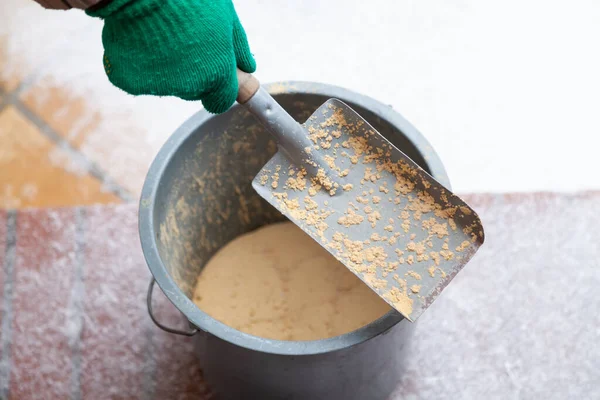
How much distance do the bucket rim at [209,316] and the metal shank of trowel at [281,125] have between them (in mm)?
122

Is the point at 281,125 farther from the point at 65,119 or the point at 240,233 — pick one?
the point at 65,119

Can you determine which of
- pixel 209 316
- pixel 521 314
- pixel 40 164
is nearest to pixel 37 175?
pixel 40 164

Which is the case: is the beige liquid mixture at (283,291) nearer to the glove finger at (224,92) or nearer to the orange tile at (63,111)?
the glove finger at (224,92)

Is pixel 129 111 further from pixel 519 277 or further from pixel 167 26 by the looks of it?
pixel 519 277

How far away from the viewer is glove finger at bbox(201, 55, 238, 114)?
949 mm

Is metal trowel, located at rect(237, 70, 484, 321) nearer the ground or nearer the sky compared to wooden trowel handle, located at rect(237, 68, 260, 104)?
nearer the ground

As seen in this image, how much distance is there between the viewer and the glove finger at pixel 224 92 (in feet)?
3.11

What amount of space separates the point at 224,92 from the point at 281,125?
151 mm

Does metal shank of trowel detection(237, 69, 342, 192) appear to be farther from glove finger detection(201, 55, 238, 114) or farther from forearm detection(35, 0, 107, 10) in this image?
forearm detection(35, 0, 107, 10)

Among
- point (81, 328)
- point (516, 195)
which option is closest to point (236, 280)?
point (81, 328)

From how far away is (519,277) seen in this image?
153cm

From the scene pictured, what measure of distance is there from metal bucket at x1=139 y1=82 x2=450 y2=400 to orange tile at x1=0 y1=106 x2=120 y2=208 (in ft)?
1.40

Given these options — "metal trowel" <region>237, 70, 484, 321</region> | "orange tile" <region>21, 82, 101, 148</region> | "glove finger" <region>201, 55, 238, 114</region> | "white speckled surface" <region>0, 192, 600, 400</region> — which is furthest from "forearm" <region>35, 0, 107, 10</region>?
"orange tile" <region>21, 82, 101, 148</region>

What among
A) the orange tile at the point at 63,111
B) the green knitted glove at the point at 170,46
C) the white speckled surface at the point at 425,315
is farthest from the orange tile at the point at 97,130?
the green knitted glove at the point at 170,46
